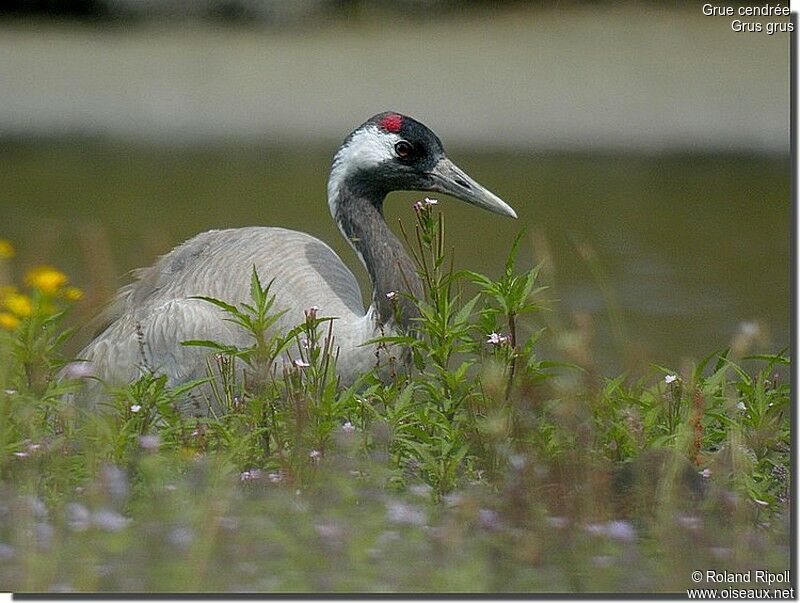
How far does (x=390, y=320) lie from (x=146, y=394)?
1037 millimetres

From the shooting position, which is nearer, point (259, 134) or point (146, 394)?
point (146, 394)

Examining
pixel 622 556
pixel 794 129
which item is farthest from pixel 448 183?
pixel 622 556

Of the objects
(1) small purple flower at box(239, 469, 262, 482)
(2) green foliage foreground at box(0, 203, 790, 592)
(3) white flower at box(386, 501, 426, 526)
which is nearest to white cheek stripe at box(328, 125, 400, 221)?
(2) green foliage foreground at box(0, 203, 790, 592)

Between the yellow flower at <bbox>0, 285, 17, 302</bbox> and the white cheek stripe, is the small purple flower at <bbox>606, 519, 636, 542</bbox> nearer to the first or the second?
the white cheek stripe

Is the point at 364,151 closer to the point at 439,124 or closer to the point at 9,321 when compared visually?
the point at 9,321

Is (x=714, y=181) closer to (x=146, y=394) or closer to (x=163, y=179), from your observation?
(x=163, y=179)

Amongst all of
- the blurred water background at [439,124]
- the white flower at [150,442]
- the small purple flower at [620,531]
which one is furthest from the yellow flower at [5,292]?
the blurred water background at [439,124]

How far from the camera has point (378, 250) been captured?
5.11m

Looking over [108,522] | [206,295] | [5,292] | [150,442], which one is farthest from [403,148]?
[108,522]

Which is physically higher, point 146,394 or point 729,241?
point 729,241

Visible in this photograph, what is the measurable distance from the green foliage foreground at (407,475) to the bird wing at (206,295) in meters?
0.42

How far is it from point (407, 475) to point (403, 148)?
1543mm

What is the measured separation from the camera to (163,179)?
12.6 meters

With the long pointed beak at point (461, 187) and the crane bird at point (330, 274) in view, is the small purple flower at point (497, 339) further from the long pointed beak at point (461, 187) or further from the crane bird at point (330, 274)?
the long pointed beak at point (461, 187)
